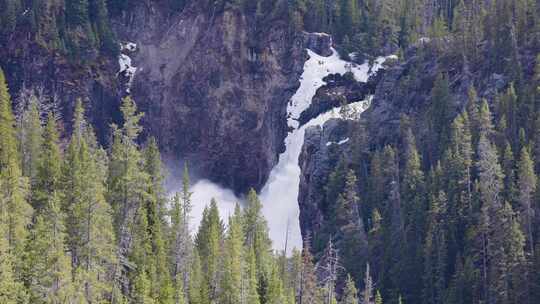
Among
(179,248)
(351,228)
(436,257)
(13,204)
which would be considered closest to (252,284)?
(179,248)

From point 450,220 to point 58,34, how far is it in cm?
7144

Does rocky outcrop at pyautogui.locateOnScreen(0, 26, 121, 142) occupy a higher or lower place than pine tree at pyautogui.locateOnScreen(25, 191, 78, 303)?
higher

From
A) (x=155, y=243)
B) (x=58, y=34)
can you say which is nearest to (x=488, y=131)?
(x=155, y=243)

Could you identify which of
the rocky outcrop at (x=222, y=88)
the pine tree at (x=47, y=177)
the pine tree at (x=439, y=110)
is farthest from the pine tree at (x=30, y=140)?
the rocky outcrop at (x=222, y=88)

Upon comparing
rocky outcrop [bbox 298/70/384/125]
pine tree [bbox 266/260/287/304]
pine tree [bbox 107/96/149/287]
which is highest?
rocky outcrop [bbox 298/70/384/125]

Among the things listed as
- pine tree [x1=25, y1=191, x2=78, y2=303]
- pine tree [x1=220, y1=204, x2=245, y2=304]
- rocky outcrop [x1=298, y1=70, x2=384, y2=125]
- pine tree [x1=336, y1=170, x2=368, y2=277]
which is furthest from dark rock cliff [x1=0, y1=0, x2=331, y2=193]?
pine tree [x1=25, y1=191, x2=78, y2=303]

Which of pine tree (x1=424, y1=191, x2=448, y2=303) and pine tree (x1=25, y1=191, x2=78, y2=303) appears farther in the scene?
pine tree (x1=424, y1=191, x2=448, y2=303)

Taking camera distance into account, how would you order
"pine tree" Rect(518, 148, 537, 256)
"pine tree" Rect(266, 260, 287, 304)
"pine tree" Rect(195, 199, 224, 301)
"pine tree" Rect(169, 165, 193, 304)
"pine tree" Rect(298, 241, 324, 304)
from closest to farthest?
"pine tree" Rect(266, 260, 287, 304)
"pine tree" Rect(195, 199, 224, 301)
"pine tree" Rect(169, 165, 193, 304)
"pine tree" Rect(298, 241, 324, 304)
"pine tree" Rect(518, 148, 537, 256)

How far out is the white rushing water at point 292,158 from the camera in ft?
472

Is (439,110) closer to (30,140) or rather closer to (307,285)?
(307,285)

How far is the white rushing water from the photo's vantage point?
144m

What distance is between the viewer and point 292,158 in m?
148

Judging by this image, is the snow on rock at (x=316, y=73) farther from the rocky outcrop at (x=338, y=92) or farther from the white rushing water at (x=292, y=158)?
the rocky outcrop at (x=338, y=92)

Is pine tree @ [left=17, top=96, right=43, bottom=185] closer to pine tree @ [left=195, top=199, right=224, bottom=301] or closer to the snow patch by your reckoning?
pine tree @ [left=195, top=199, right=224, bottom=301]
